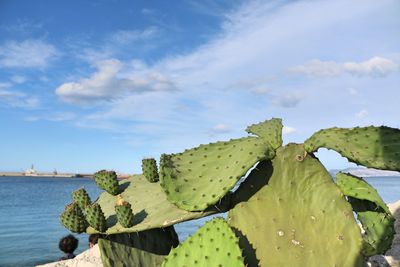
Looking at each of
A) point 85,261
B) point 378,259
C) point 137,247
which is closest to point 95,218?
point 137,247

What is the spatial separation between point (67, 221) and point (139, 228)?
1.83ft

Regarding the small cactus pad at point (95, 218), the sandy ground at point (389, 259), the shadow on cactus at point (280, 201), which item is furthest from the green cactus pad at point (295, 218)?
the sandy ground at point (389, 259)

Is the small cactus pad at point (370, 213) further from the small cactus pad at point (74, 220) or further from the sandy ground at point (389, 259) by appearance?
the sandy ground at point (389, 259)

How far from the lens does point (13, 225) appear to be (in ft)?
98.8

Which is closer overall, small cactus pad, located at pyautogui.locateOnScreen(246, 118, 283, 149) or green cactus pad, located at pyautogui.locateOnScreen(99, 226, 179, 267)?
small cactus pad, located at pyautogui.locateOnScreen(246, 118, 283, 149)

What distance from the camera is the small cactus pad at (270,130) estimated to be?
2.90 meters

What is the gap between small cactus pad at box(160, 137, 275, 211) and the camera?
259 centimetres

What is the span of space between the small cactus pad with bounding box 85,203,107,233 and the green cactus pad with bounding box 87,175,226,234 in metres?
0.06

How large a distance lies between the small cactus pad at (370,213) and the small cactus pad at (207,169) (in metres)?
0.45

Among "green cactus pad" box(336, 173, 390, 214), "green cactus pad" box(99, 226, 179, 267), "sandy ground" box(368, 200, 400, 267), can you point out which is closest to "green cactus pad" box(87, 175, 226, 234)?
"green cactus pad" box(99, 226, 179, 267)

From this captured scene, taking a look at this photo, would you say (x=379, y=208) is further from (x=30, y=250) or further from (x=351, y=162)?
(x=30, y=250)

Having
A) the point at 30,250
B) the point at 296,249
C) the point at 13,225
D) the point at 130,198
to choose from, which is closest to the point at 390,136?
the point at 296,249

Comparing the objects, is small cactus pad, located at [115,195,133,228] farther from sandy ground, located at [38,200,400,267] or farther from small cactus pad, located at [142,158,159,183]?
sandy ground, located at [38,200,400,267]

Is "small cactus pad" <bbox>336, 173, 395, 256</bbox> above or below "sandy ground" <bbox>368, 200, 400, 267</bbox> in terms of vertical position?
above
